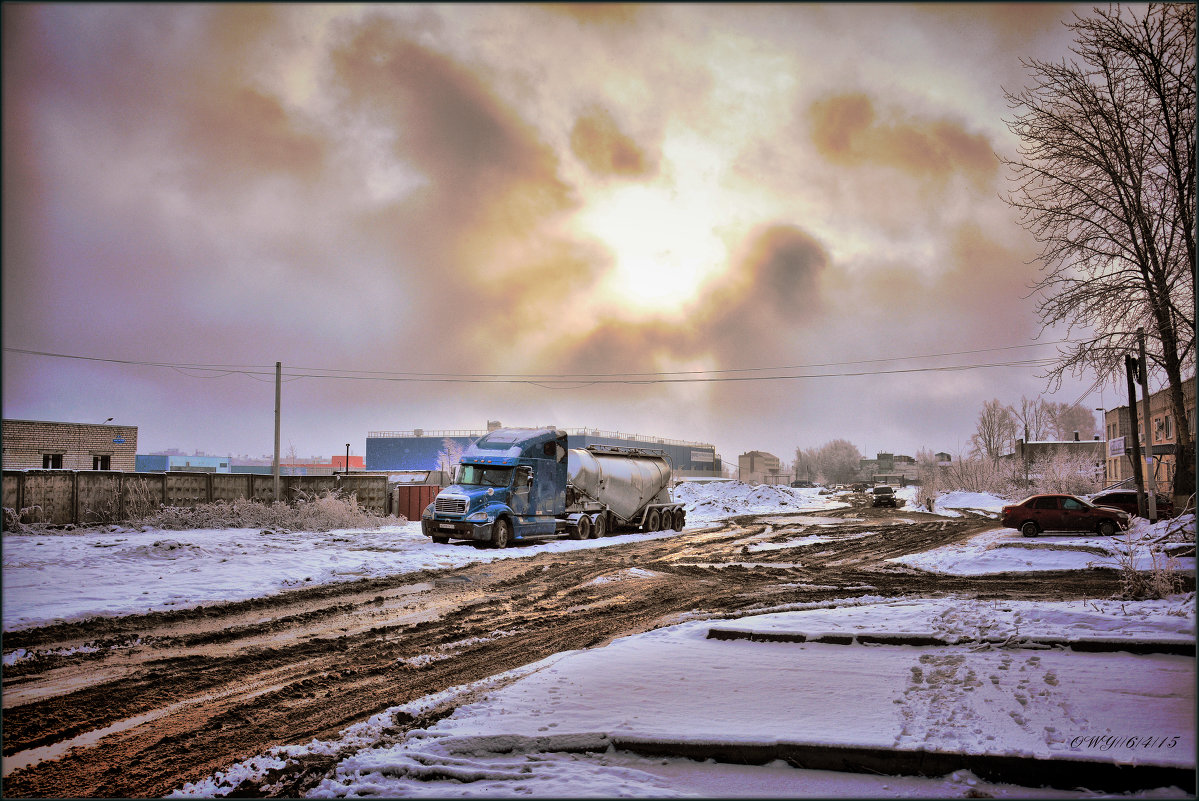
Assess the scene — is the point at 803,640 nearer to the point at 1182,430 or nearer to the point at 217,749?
the point at 217,749

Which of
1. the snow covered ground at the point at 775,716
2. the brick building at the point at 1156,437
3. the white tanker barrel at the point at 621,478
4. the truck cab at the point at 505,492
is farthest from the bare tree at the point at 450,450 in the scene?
the snow covered ground at the point at 775,716

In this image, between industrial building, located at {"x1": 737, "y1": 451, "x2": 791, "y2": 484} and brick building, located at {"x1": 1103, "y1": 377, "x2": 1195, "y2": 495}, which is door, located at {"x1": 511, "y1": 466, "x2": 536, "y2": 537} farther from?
industrial building, located at {"x1": 737, "y1": 451, "x2": 791, "y2": 484}

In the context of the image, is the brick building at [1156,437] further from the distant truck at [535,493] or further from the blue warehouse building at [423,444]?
the blue warehouse building at [423,444]

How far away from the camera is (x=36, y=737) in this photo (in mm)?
6430

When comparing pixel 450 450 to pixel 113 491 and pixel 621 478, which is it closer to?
pixel 621 478

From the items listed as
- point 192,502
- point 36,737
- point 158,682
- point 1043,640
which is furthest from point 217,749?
point 192,502

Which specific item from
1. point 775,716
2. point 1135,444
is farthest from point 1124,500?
point 775,716

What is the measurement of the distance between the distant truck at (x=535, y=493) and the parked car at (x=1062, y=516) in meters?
15.1

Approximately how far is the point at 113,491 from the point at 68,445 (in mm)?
27505

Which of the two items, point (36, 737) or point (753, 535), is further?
point (753, 535)

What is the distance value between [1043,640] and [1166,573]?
3.98 metres

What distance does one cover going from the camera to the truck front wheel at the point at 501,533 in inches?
943

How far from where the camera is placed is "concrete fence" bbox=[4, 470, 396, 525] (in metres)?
23.4

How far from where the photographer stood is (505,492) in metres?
24.4
